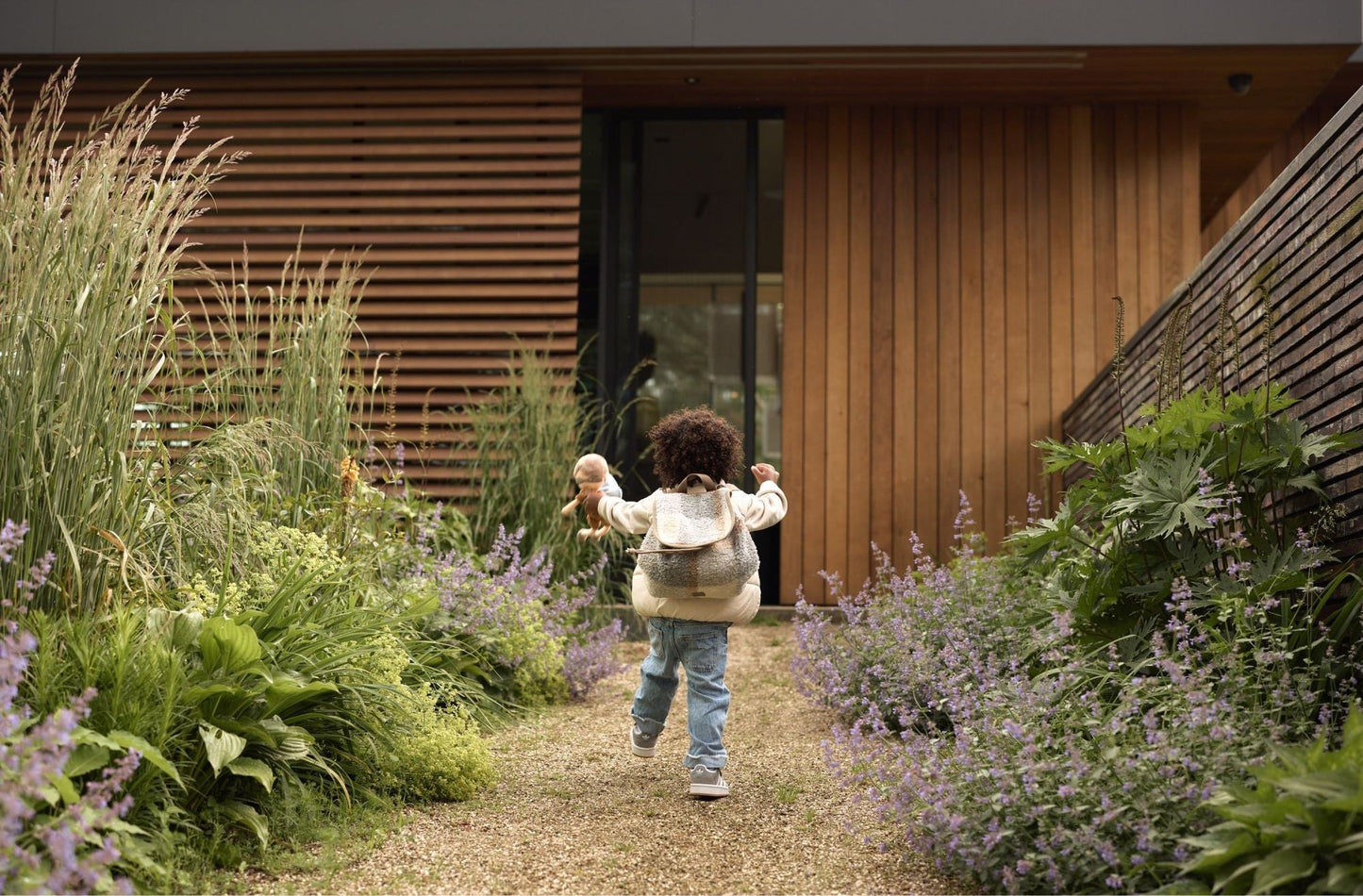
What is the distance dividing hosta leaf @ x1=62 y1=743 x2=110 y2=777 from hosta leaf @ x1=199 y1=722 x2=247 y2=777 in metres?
0.24

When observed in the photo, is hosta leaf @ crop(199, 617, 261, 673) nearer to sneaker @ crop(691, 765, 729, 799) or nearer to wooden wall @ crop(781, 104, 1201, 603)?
sneaker @ crop(691, 765, 729, 799)

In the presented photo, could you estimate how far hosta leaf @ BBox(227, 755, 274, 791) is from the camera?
2512 mm

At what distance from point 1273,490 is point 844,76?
445 centimetres

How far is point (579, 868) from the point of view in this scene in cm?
260

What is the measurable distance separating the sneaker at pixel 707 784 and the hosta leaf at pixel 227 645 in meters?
1.15

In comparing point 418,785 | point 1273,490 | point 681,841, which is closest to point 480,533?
point 418,785

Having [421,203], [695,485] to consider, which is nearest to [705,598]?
[695,485]

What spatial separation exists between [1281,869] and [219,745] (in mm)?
1909

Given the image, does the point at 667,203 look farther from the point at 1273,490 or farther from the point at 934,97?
the point at 1273,490

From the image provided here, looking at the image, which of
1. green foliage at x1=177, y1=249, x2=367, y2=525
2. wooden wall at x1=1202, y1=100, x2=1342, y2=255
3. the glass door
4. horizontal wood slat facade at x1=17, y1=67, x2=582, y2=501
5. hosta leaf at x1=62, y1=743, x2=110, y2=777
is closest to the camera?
hosta leaf at x1=62, y1=743, x2=110, y2=777

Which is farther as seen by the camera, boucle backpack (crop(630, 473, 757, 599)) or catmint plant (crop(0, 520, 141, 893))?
boucle backpack (crop(630, 473, 757, 599))

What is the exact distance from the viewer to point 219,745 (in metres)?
2.47

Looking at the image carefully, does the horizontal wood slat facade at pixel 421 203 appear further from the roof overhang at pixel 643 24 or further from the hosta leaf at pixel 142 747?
the hosta leaf at pixel 142 747

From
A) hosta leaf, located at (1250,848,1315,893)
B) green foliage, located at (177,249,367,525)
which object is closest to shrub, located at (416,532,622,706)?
green foliage, located at (177,249,367,525)
